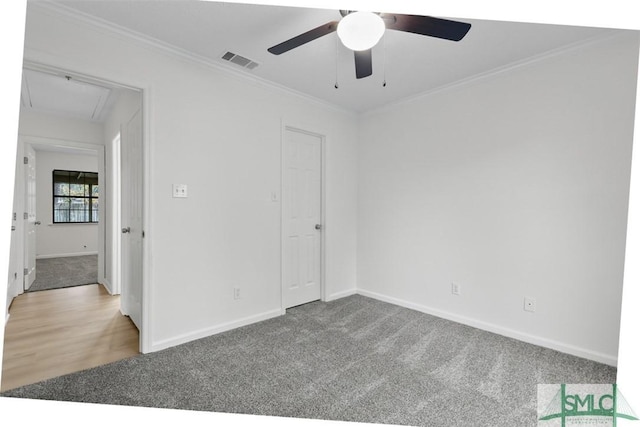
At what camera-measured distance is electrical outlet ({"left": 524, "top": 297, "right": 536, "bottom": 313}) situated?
8.65ft

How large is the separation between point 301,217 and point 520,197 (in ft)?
7.25

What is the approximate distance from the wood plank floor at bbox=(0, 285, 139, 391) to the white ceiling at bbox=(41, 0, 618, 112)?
2454 mm

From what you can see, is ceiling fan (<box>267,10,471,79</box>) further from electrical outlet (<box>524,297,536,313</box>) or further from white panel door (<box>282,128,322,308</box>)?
electrical outlet (<box>524,297,536,313</box>)

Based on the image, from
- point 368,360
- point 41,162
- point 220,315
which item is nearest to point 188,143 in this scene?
point 220,315

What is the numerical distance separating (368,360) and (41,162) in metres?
8.03

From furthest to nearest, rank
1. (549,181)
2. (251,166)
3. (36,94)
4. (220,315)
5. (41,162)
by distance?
(41,162), (36,94), (251,166), (220,315), (549,181)

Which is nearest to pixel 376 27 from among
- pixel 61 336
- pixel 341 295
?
pixel 341 295

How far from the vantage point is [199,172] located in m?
2.66

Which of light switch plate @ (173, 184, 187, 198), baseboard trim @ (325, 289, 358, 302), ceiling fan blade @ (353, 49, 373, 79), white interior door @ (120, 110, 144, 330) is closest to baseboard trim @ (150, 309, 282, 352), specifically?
white interior door @ (120, 110, 144, 330)

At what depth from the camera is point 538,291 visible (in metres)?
2.62

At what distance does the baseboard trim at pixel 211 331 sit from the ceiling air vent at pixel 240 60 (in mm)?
2376

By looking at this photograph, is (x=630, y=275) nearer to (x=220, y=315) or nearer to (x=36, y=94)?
(x=220, y=315)

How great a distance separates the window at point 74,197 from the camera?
22.5 ft

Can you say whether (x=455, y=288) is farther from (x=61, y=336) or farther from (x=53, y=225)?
(x=53, y=225)
